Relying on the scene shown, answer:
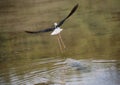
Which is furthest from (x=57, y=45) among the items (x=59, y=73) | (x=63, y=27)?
(x=59, y=73)

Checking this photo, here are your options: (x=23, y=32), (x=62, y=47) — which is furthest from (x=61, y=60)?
(x=23, y=32)

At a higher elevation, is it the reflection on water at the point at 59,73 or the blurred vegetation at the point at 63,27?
the blurred vegetation at the point at 63,27

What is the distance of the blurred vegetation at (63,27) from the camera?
7.15ft

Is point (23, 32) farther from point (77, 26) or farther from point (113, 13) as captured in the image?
point (113, 13)

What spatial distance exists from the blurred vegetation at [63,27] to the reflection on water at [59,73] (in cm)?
10

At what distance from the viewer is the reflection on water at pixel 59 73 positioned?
1.81 metres

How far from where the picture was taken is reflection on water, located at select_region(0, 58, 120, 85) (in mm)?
1813

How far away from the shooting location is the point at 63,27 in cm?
240

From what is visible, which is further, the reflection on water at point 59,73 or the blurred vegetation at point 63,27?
the blurred vegetation at point 63,27

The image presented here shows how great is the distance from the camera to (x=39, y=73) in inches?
77.9

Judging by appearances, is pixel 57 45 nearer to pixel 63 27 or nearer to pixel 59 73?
pixel 63 27

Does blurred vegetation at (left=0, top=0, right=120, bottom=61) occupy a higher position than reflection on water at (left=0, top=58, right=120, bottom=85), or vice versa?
blurred vegetation at (left=0, top=0, right=120, bottom=61)

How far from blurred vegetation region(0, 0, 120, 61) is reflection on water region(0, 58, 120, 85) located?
0.10m

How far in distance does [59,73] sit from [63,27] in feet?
1.81
